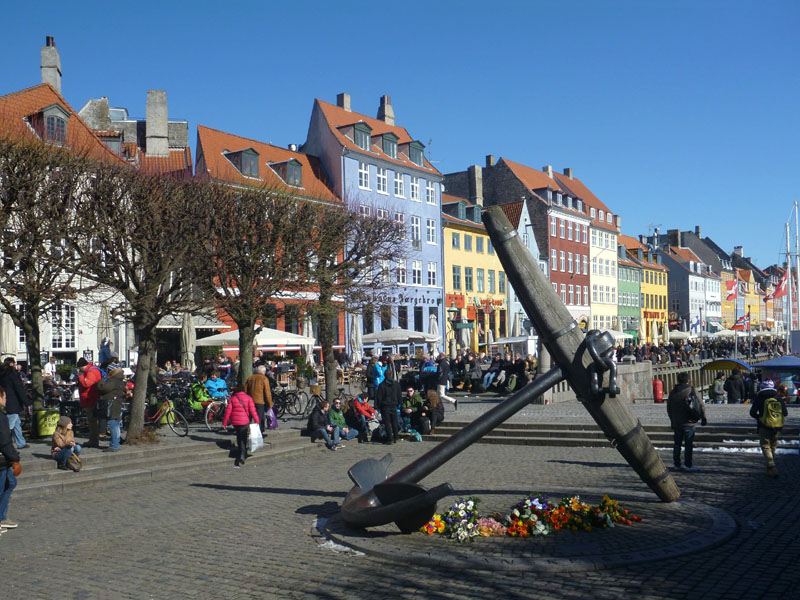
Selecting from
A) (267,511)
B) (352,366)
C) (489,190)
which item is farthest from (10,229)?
(489,190)

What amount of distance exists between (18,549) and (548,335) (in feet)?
20.0

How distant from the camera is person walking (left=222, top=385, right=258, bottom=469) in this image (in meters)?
14.6

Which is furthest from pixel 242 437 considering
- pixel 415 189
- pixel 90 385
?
pixel 415 189

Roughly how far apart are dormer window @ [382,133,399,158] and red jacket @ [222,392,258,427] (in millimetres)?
36672

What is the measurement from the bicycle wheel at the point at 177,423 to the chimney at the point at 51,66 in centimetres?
3018

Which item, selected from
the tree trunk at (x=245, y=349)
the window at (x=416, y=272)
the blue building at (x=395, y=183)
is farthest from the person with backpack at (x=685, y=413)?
the window at (x=416, y=272)

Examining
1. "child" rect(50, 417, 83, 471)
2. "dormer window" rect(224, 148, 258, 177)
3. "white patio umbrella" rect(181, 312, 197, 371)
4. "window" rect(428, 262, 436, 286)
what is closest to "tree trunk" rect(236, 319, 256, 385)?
"white patio umbrella" rect(181, 312, 197, 371)

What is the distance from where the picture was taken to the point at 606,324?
74875mm

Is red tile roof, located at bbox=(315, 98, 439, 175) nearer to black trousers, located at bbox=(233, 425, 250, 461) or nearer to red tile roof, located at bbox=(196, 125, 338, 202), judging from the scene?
red tile roof, located at bbox=(196, 125, 338, 202)

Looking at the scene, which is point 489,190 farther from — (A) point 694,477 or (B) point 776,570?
(B) point 776,570

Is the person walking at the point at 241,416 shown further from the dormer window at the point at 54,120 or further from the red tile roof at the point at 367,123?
the red tile roof at the point at 367,123

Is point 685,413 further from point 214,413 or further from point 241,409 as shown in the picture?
point 214,413

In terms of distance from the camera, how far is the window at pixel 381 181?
159ft

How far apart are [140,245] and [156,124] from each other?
88.2 ft
